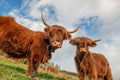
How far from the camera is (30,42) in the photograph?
17.5 metres

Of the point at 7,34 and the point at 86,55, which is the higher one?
the point at 7,34

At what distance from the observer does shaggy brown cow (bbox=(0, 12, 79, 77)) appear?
1700cm

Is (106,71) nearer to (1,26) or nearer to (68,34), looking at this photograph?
(68,34)

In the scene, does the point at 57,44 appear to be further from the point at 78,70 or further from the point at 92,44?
the point at 92,44

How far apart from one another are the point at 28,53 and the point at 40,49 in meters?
0.68

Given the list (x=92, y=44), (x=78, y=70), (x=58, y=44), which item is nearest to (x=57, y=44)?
(x=58, y=44)

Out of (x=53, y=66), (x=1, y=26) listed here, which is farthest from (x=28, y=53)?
(x=53, y=66)

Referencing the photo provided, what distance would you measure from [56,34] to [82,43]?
1.45m

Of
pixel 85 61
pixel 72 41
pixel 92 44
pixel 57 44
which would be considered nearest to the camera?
pixel 57 44

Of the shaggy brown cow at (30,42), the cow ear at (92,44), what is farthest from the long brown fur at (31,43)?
the cow ear at (92,44)

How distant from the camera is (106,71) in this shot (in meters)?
19.0

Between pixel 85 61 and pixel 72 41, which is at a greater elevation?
pixel 72 41

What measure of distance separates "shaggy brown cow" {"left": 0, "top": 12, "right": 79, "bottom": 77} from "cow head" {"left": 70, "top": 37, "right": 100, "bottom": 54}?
1.50 ft

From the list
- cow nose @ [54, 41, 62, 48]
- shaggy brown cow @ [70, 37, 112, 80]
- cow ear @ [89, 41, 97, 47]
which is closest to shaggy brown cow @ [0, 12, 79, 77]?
cow nose @ [54, 41, 62, 48]
